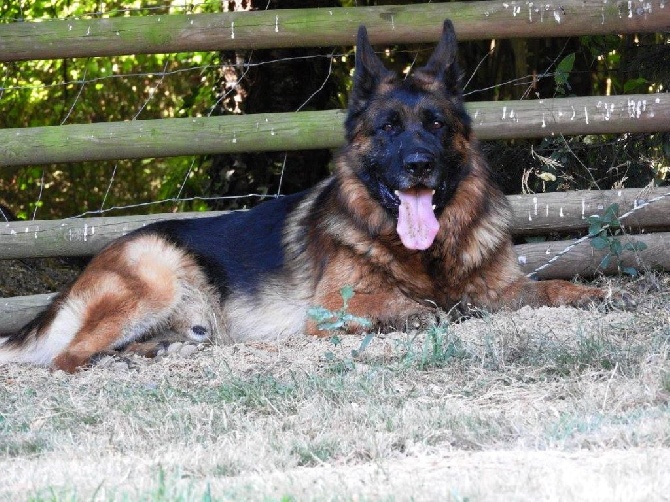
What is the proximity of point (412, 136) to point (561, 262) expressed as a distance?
→ 6.31ft

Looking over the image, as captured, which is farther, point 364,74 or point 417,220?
point 364,74

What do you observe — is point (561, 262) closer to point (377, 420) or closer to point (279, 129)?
point (279, 129)

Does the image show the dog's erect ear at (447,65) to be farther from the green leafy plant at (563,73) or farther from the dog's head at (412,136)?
the green leafy plant at (563,73)

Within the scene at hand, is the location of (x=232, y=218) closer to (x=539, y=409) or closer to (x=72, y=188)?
(x=539, y=409)

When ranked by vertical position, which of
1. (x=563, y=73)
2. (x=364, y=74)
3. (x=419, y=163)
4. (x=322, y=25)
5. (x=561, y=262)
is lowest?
(x=561, y=262)

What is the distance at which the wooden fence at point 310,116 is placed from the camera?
6.86 metres

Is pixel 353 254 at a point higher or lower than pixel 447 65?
lower

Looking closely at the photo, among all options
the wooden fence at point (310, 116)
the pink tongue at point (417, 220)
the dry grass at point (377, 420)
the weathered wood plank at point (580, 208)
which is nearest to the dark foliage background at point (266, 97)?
the weathered wood plank at point (580, 208)

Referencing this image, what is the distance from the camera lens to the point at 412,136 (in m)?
5.63

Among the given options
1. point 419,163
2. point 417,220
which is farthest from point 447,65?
point 417,220

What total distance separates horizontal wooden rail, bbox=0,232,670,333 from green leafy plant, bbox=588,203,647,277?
28 centimetres

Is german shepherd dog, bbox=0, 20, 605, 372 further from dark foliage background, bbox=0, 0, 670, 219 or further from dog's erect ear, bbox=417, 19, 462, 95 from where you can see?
dark foliage background, bbox=0, 0, 670, 219

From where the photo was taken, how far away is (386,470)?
3.11 meters

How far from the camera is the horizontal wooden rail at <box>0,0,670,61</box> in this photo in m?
6.86
